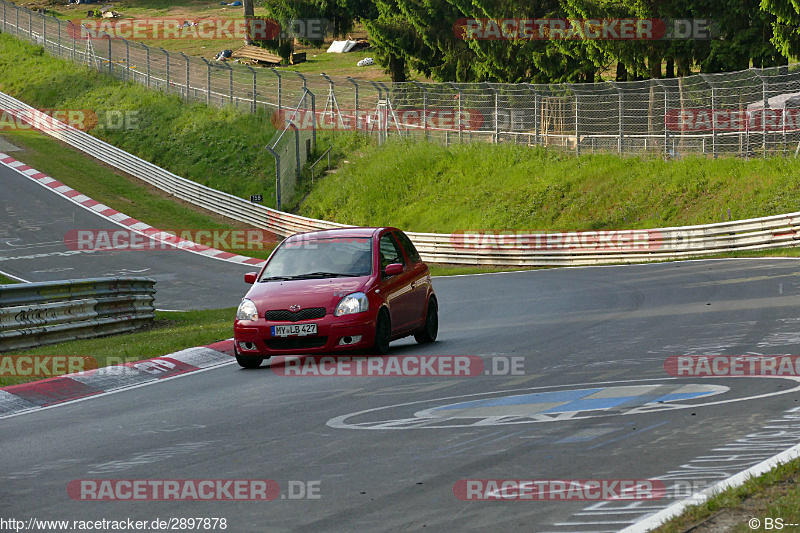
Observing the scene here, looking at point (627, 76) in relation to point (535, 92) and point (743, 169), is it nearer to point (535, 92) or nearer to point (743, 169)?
point (535, 92)

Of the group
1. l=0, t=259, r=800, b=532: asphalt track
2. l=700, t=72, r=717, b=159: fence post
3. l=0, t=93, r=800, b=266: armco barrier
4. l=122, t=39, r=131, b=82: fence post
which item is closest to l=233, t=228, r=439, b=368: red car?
l=0, t=259, r=800, b=532: asphalt track

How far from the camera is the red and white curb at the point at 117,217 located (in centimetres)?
3388

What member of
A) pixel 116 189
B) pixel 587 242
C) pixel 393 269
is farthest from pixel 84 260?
pixel 393 269

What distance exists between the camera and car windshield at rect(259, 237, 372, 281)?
12578 mm

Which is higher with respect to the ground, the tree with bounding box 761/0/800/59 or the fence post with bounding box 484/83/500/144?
the tree with bounding box 761/0/800/59

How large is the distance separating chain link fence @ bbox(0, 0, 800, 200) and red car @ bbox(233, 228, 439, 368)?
59.8 feet

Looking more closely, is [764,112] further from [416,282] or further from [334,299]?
[334,299]

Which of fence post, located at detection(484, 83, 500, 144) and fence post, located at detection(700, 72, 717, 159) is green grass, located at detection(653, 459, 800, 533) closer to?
fence post, located at detection(700, 72, 717, 159)

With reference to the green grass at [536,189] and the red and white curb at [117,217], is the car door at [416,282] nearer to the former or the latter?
the green grass at [536,189]

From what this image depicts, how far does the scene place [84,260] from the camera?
3177cm

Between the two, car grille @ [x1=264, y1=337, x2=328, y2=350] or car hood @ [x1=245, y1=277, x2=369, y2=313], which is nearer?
car grille @ [x1=264, y1=337, x2=328, y2=350]

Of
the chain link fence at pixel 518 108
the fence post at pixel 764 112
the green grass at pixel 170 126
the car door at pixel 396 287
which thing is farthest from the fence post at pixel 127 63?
the car door at pixel 396 287

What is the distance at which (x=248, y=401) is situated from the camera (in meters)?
9.56

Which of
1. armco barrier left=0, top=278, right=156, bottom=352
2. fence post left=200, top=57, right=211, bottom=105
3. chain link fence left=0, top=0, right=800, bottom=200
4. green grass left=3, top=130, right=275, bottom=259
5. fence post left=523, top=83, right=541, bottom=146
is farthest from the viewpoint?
fence post left=200, top=57, right=211, bottom=105
